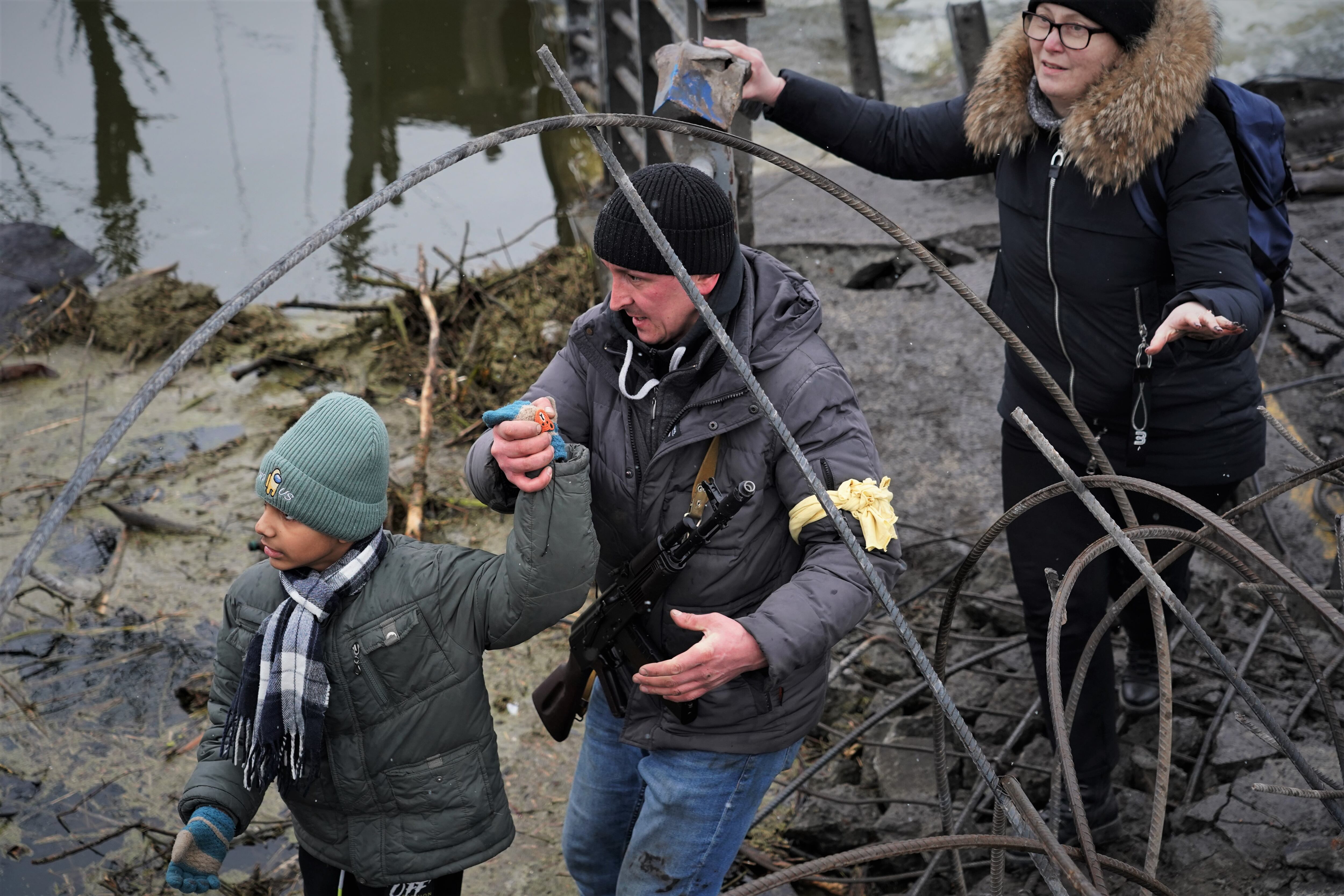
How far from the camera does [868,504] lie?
6.46ft

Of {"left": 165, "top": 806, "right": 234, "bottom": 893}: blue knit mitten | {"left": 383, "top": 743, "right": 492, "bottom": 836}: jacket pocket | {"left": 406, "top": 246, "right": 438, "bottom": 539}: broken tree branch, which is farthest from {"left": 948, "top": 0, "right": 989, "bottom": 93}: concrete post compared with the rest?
{"left": 165, "top": 806, "right": 234, "bottom": 893}: blue knit mitten

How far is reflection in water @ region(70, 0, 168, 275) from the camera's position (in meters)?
7.37

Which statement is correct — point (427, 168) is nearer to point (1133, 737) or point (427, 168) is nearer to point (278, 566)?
point (278, 566)

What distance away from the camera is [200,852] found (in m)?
1.98

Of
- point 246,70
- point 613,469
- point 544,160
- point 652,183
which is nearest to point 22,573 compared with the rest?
point 613,469

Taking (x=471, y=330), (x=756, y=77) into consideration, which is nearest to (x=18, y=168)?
(x=471, y=330)

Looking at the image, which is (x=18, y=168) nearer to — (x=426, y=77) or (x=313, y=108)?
(x=313, y=108)

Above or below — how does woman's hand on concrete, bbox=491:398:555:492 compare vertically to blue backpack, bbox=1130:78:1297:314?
below

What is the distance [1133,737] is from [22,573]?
2.87 meters

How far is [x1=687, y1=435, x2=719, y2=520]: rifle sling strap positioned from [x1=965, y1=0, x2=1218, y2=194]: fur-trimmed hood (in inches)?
39.7

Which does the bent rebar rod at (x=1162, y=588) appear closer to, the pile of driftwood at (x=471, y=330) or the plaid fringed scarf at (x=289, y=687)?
the plaid fringed scarf at (x=289, y=687)

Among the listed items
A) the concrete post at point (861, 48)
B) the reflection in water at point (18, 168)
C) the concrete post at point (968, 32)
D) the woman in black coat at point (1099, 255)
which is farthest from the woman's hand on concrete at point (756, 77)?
the reflection in water at point (18, 168)

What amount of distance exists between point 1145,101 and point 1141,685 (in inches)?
66.6

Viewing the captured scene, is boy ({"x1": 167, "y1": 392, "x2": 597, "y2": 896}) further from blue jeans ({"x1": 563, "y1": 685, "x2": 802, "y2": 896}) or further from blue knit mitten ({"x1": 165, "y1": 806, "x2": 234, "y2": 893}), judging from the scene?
blue jeans ({"x1": 563, "y1": 685, "x2": 802, "y2": 896})
